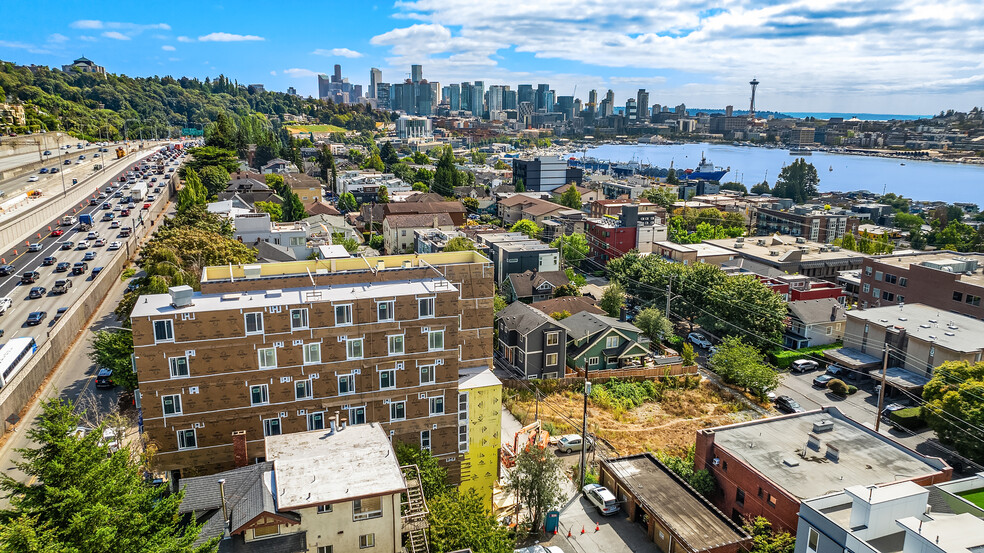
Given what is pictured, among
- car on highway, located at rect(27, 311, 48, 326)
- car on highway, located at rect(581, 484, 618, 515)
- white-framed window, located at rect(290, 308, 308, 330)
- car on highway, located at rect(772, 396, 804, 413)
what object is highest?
white-framed window, located at rect(290, 308, 308, 330)

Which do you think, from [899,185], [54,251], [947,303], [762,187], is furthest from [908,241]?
[899,185]

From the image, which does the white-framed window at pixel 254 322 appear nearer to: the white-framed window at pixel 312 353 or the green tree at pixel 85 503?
the white-framed window at pixel 312 353

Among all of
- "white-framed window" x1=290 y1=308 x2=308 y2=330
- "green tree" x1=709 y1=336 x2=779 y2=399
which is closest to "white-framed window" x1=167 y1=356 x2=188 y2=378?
"white-framed window" x1=290 y1=308 x2=308 y2=330

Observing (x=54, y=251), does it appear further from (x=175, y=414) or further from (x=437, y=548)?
(x=437, y=548)

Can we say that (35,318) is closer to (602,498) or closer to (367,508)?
(367,508)

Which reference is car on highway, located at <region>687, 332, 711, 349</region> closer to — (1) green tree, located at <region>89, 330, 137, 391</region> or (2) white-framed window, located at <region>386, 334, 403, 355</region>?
(2) white-framed window, located at <region>386, 334, 403, 355</region>
